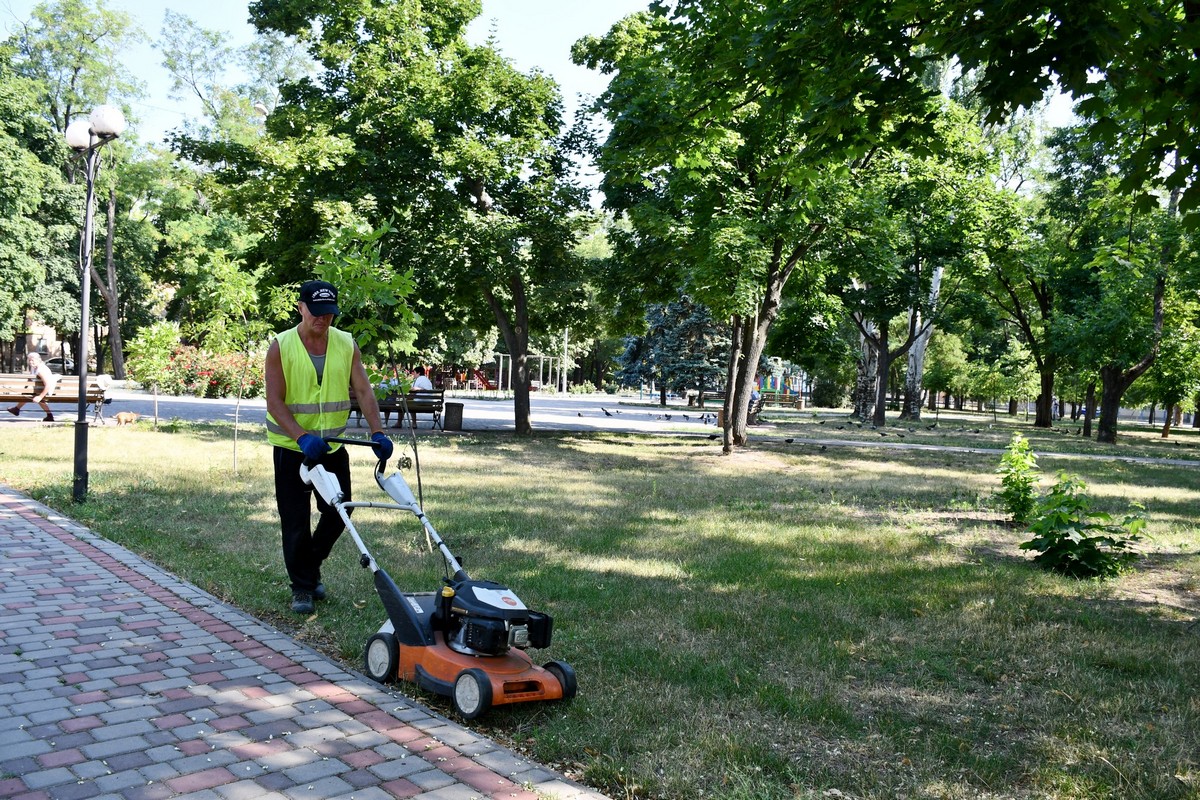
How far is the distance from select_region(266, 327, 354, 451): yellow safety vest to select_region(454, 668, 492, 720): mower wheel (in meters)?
2.04

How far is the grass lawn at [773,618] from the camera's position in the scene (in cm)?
367

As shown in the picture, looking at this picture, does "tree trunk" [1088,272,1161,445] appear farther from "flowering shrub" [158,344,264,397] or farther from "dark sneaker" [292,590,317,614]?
"flowering shrub" [158,344,264,397]

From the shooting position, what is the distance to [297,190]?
17.5 metres

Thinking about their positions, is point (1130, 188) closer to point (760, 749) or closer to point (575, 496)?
point (760, 749)

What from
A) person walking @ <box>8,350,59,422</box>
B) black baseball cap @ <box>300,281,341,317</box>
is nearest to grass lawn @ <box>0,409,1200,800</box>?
black baseball cap @ <box>300,281,341,317</box>

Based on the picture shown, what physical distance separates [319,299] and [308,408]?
27.3 inches

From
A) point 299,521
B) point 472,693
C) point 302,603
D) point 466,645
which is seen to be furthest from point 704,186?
point 472,693

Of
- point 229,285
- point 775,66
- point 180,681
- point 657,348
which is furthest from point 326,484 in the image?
point 657,348

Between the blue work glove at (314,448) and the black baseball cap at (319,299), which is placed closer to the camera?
the blue work glove at (314,448)

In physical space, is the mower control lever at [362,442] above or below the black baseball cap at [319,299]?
below

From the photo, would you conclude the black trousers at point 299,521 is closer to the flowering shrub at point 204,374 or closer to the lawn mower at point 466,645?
the lawn mower at point 466,645

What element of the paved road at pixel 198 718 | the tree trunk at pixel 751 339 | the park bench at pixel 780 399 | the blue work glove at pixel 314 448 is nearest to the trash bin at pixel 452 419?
the tree trunk at pixel 751 339

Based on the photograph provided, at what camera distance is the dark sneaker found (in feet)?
18.0

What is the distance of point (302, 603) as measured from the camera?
5.54 metres
